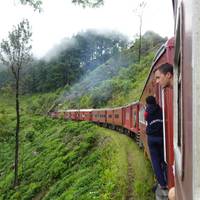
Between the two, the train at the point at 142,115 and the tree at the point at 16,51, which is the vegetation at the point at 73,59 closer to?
the train at the point at 142,115

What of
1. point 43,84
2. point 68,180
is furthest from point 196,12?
point 43,84

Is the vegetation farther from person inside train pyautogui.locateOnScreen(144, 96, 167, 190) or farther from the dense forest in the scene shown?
person inside train pyautogui.locateOnScreen(144, 96, 167, 190)

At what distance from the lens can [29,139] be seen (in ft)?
133

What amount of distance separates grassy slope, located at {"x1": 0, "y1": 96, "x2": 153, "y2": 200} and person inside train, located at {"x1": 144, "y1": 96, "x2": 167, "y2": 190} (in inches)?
153

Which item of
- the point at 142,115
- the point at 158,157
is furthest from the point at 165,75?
the point at 142,115

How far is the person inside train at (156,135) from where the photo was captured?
5.59 metres

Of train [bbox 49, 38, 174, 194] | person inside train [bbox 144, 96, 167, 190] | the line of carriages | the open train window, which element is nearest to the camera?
the open train window

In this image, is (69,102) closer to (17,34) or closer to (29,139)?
(29,139)

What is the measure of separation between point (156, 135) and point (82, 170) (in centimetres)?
1184

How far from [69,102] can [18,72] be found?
36845 millimetres

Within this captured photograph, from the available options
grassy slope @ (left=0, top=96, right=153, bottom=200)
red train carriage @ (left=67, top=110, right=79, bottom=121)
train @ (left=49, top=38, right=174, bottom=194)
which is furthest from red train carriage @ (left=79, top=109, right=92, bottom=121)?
red train carriage @ (left=67, top=110, right=79, bottom=121)

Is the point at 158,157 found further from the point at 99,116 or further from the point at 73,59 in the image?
the point at 73,59

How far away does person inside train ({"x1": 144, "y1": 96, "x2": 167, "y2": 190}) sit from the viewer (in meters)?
5.59

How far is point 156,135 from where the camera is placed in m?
5.65
